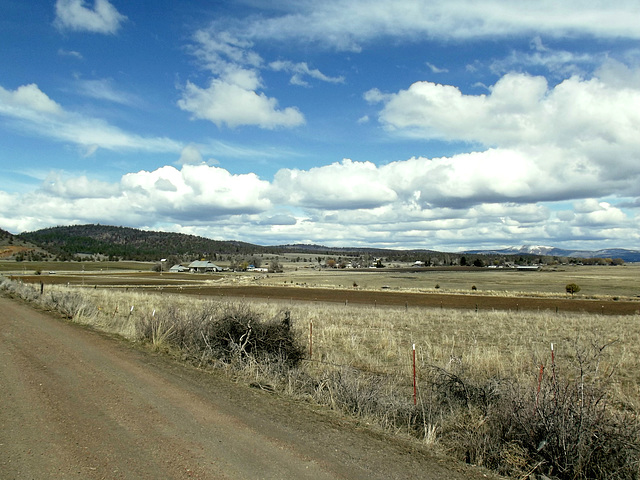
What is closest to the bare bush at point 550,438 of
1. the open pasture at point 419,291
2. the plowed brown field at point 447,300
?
the plowed brown field at point 447,300

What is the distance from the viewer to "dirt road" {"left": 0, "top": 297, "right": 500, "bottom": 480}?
5.53m

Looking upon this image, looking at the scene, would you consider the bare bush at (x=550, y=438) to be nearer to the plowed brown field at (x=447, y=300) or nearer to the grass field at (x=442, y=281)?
the plowed brown field at (x=447, y=300)

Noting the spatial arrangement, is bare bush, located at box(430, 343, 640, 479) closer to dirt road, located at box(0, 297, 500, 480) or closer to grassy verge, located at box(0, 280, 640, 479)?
grassy verge, located at box(0, 280, 640, 479)

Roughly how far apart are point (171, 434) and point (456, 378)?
5.31 metres

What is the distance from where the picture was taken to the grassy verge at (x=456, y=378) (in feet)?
21.7

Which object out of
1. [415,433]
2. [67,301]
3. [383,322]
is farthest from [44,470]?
[383,322]

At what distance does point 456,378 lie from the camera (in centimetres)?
899

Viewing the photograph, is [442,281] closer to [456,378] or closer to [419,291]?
[419,291]

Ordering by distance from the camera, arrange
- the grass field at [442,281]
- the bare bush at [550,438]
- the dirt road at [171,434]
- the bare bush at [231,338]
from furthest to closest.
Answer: the grass field at [442,281] → the bare bush at [231,338] → the bare bush at [550,438] → the dirt road at [171,434]

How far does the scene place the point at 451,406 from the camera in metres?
8.55

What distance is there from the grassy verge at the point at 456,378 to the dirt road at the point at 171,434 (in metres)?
0.96

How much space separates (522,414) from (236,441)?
4428 millimetres

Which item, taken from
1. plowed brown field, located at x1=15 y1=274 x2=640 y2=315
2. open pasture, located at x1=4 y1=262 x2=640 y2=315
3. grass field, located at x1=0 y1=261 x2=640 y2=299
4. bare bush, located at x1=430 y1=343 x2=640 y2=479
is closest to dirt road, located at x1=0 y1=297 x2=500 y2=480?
bare bush, located at x1=430 y1=343 x2=640 y2=479

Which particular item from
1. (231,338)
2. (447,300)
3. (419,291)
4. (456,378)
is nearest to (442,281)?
(419,291)
